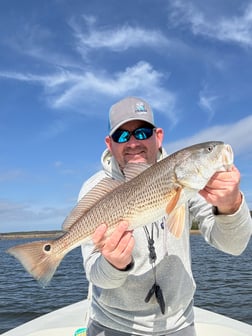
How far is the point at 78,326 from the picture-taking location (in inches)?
255

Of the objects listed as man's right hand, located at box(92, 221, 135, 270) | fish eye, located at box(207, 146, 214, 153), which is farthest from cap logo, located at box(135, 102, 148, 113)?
man's right hand, located at box(92, 221, 135, 270)

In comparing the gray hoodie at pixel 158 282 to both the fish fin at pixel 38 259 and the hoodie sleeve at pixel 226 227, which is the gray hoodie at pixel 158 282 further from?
the fish fin at pixel 38 259

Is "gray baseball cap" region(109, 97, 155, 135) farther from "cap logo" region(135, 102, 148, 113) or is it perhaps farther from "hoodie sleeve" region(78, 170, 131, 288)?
"hoodie sleeve" region(78, 170, 131, 288)

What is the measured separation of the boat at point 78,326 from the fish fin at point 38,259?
2.96m

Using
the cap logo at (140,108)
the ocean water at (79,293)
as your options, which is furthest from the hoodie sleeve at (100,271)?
the ocean water at (79,293)

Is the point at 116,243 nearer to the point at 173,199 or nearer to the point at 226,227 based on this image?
the point at 173,199

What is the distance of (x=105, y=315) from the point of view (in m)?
3.41

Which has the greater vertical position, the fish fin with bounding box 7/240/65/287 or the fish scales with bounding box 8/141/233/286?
the fish scales with bounding box 8/141/233/286

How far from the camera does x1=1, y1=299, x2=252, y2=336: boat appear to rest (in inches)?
233

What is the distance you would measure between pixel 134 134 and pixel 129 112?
21 centimetres

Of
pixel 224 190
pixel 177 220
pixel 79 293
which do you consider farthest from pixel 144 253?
pixel 79 293

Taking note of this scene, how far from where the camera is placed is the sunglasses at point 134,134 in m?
3.52

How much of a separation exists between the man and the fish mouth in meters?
0.05

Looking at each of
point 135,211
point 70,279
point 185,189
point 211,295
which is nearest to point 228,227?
point 185,189
